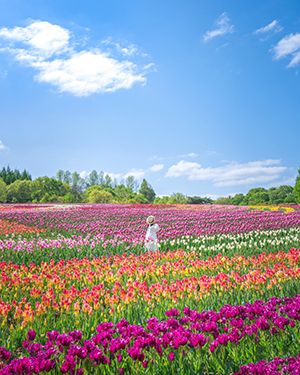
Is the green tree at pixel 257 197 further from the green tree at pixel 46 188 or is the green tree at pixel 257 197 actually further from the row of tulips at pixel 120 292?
the row of tulips at pixel 120 292

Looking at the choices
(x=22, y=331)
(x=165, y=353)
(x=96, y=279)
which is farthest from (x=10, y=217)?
(x=165, y=353)

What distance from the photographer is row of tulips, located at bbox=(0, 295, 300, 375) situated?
3.37 m

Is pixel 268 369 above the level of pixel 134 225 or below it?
below

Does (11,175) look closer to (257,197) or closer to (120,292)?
(257,197)

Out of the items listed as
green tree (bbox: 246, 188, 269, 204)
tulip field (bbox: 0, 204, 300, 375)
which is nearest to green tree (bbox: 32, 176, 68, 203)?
green tree (bbox: 246, 188, 269, 204)

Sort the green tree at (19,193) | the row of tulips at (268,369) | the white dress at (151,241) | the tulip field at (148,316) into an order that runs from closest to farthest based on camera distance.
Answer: the row of tulips at (268,369) → the tulip field at (148,316) → the white dress at (151,241) → the green tree at (19,193)

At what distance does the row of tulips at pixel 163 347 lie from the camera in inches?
133

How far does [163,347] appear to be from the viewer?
3.91m

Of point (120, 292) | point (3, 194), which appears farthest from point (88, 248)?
point (3, 194)

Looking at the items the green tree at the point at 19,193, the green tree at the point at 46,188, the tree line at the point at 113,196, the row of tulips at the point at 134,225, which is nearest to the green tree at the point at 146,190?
the tree line at the point at 113,196

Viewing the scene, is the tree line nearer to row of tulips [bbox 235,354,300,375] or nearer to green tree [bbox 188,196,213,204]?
green tree [bbox 188,196,213,204]

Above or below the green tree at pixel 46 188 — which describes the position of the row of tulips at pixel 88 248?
below

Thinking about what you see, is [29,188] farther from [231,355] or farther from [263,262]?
[231,355]

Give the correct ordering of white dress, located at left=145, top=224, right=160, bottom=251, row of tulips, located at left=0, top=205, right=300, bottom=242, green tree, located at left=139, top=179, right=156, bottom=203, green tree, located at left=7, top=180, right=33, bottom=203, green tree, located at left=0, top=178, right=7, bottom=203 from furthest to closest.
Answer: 1. green tree, located at left=139, top=179, right=156, bottom=203
2. green tree, located at left=7, top=180, right=33, bottom=203
3. green tree, located at left=0, top=178, right=7, bottom=203
4. row of tulips, located at left=0, top=205, right=300, bottom=242
5. white dress, located at left=145, top=224, right=160, bottom=251
